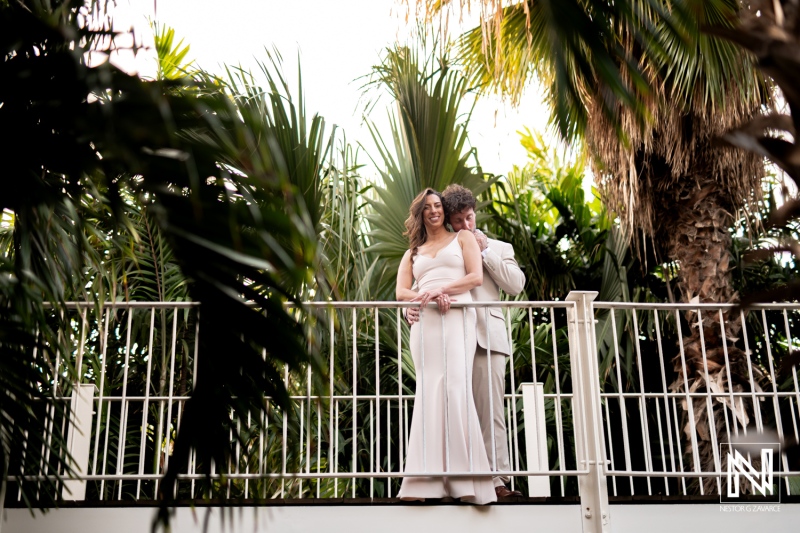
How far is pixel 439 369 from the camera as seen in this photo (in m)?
4.70

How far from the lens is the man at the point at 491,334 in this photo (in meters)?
4.85

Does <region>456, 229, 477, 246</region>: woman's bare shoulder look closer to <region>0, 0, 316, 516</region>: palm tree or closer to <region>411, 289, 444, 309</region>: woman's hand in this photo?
<region>411, 289, 444, 309</region>: woman's hand

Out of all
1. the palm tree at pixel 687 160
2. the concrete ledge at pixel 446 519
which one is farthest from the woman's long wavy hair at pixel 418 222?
the concrete ledge at pixel 446 519

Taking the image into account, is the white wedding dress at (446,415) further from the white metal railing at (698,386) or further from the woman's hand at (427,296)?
the white metal railing at (698,386)

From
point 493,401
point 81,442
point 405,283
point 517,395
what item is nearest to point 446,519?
point 493,401

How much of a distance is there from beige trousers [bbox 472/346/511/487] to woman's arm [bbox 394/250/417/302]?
1.67ft

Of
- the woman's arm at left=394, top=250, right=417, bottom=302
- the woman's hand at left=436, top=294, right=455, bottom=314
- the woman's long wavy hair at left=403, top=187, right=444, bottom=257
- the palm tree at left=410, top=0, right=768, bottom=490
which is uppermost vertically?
the palm tree at left=410, top=0, right=768, bottom=490

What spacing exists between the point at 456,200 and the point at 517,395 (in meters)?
2.39

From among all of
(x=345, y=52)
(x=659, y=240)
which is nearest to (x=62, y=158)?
(x=659, y=240)

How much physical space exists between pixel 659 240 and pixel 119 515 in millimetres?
5053

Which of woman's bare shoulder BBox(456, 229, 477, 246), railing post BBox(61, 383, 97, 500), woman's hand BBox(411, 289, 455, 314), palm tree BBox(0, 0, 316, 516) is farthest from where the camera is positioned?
woman's bare shoulder BBox(456, 229, 477, 246)

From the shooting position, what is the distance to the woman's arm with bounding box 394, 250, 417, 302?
4.97 m

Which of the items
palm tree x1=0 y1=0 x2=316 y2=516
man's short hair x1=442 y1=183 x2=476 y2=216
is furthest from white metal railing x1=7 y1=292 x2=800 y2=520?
palm tree x1=0 y1=0 x2=316 y2=516

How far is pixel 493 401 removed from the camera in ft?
16.1
